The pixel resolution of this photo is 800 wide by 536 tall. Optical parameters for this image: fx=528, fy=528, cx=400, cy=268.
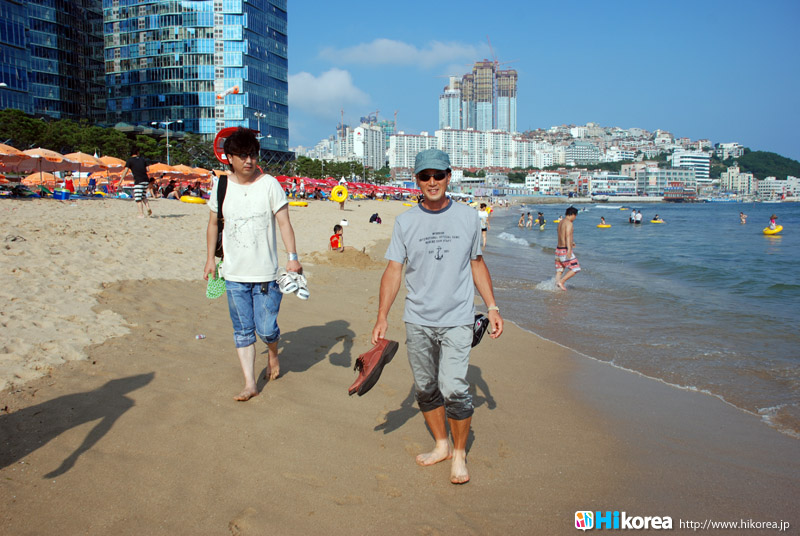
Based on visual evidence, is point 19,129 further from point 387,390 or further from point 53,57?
point 53,57

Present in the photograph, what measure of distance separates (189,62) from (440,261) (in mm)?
88672

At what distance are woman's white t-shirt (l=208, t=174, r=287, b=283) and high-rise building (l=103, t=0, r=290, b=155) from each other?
78323 millimetres

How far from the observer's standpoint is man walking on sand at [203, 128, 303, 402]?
148 inches

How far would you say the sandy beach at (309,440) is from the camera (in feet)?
8.57

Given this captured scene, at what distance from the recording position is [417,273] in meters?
3.04

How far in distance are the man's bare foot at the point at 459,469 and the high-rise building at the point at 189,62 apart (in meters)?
79.9

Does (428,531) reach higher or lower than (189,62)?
lower

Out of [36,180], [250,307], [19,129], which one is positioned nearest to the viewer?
[250,307]

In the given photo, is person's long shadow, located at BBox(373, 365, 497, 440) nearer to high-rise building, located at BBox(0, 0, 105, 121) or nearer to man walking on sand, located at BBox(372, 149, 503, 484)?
man walking on sand, located at BBox(372, 149, 503, 484)

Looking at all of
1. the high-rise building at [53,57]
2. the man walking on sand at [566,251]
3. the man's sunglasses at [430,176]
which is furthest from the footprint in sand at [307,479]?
the high-rise building at [53,57]

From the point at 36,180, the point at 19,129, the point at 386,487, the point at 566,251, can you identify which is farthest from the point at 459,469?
the point at 19,129

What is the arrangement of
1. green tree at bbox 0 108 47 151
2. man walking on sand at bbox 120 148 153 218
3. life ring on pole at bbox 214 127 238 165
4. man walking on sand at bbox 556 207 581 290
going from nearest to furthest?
life ring on pole at bbox 214 127 238 165 → man walking on sand at bbox 556 207 581 290 → man walking on sand at bbox 120 148 153 218 → green tree at bbox 0 108 47 151

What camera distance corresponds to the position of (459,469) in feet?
9.73

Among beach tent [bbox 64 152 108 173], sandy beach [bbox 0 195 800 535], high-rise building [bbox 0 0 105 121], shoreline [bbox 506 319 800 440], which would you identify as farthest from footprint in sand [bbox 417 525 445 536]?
high-rise building [bbox 0 0 105 121]
